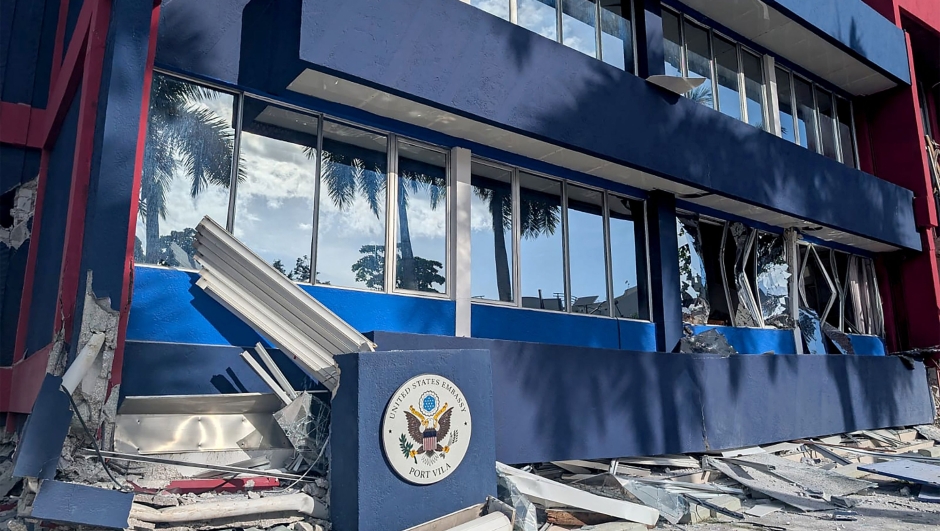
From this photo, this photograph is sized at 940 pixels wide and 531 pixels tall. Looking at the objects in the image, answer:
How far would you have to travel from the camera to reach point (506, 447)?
22.1 ft

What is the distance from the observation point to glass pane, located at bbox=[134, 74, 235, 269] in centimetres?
619

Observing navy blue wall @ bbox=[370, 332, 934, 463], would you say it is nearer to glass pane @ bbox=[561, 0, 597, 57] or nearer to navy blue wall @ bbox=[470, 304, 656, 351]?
navy blue wall @ bbox=[470, 304, 656, 351]

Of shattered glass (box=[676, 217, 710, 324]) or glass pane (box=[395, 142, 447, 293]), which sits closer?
glass pane (box=[395, 142, 447, 293])

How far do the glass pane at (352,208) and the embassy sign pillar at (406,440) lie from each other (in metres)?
2.24

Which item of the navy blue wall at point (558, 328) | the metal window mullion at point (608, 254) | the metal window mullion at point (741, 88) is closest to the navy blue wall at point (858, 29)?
the metal window mullion at point (741, 88)

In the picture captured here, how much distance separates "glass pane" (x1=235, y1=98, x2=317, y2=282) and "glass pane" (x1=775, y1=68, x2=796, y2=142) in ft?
32.4

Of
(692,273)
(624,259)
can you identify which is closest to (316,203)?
(624,259)

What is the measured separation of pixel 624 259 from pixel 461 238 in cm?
323

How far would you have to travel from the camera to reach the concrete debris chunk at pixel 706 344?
9945 mm

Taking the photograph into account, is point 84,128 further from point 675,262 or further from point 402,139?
point 675,262

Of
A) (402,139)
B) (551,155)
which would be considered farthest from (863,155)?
(402,139)

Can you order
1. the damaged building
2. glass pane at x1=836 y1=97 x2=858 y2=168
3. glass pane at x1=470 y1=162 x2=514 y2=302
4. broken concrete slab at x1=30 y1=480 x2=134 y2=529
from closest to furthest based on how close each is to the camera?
broken concrete slab at x1=30 y1=480 x2=134 y2=529 < the damaged building < glass pane at x1=470 y1=162 x2=514 y2=302 < glass pane at x1=836 y1=97 x2=858 y2=168

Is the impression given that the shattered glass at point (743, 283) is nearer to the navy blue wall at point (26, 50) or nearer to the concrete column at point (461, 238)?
the concrete column at point (461, 238)

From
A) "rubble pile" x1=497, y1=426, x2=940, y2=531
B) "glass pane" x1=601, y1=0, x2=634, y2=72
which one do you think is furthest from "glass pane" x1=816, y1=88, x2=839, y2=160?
"rubble pile" x1=497, y1=426, x2=940, y2=531
